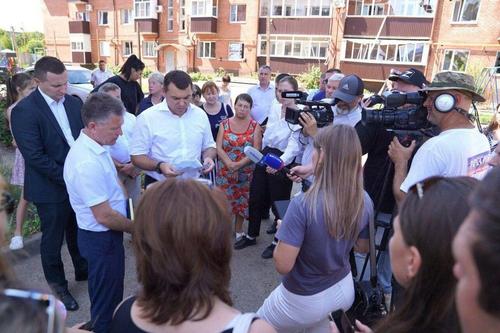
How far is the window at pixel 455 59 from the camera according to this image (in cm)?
2047

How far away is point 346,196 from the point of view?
190 centimetres

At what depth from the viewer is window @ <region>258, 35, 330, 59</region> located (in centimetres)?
2484

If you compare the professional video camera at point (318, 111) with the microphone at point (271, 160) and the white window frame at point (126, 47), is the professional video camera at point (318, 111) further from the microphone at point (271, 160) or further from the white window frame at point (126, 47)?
the white window frame at point (126, 47)

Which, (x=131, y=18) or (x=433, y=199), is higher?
(x=131, y=18)

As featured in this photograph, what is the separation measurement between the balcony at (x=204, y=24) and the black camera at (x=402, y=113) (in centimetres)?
2719

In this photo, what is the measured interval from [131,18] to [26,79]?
30141 millimetres

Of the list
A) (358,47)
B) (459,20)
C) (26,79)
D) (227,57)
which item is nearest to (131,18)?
(227,57)

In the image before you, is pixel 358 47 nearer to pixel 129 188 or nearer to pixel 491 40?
pixel 491 40

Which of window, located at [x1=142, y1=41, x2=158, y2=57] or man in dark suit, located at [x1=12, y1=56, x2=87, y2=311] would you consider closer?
man in dark suit, located at [x1=12, y1=56, x2=87, y2=311]

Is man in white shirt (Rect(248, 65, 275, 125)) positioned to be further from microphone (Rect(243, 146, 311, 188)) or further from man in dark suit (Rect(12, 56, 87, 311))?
man in dark suit (Rect(12, 56, 87, 311))

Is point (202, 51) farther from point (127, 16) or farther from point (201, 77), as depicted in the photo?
point (127, 16)

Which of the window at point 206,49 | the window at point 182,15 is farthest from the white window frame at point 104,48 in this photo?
the window at point 206,49

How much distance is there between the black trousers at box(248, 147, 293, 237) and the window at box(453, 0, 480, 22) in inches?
846

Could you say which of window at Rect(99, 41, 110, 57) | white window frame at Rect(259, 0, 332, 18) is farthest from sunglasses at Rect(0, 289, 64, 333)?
window at Rect(99, 41, 110, 57)
